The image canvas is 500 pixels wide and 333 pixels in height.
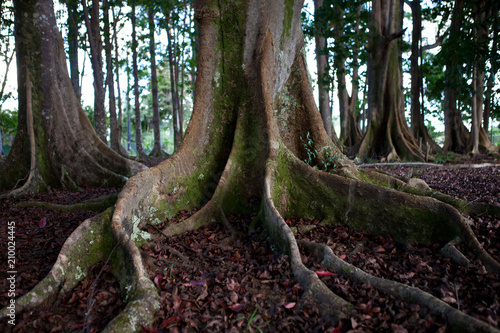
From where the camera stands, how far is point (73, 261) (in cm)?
299

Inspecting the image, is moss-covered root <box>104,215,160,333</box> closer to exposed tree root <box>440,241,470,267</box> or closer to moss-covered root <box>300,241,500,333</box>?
moss-covered root <box>300,241,500,333</box>

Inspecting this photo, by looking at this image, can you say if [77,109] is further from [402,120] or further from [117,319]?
[402,120]

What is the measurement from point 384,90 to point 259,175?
8.72m

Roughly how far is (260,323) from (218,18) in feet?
14.8

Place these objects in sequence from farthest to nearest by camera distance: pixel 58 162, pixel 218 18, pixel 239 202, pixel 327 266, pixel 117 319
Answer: pixel 58 162 < pixel 218 18 < pixel 239 202 < pixel 327 266 < pixel 117 319

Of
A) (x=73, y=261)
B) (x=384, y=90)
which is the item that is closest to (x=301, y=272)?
(x=73, y=261)

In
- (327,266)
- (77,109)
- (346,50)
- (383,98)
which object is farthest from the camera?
(346,50)

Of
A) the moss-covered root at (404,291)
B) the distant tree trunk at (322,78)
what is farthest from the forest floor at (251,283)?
the distant tree trunk at (322,78)

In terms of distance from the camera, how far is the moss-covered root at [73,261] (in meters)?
2.52

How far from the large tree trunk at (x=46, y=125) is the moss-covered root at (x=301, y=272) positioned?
4170mm

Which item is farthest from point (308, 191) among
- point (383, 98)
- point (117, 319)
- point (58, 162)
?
point (383, 98)

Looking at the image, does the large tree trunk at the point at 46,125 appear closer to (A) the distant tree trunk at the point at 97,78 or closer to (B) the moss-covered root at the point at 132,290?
(B) the moss-covered root at the point at 132,290

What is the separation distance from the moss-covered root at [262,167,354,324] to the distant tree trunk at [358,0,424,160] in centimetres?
785

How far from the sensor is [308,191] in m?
4.14
